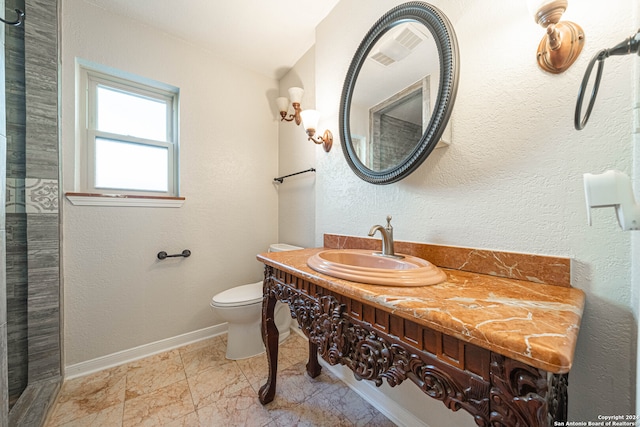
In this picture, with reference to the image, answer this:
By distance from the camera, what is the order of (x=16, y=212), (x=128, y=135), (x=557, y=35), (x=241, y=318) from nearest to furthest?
(x=557, y=35) < (x=16, y=212) < (x=241, y=318) < (x=128, y=135)

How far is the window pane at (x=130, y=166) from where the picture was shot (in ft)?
5.27

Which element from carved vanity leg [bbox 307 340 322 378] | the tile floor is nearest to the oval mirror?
carved vanity leg [bbox 307 340 322 378]

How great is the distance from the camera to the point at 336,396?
1.29 meters

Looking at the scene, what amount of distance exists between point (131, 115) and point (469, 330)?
238 centimetres

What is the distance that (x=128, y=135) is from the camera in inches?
66.5

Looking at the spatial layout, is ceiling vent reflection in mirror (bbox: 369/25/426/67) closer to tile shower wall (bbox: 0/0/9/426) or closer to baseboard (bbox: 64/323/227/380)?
tile shower wall (bbox: 0/0/9/426)

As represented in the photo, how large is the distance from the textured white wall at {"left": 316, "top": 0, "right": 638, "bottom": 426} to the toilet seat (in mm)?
1070

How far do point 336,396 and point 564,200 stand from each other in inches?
55.2

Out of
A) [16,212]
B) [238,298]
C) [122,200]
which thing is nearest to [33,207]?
[16,212]

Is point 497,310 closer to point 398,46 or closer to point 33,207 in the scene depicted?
point 398,46

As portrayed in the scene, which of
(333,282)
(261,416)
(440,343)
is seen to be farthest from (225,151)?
(440,343)

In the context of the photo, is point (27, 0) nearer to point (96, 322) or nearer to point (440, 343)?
point (96, 322)

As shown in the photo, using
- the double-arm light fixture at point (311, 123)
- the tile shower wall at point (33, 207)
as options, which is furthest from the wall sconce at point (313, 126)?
the tile shower wall at point (33, 207)

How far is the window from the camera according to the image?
1570 mm
